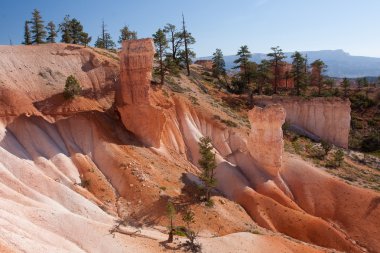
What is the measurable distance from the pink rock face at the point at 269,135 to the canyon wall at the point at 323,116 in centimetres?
2029

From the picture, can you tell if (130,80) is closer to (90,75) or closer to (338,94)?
(90,75)

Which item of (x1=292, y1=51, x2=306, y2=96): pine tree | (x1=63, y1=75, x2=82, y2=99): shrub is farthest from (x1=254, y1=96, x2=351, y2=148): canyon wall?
(x1=63, y1=75, x2=82, y2=99): shrub

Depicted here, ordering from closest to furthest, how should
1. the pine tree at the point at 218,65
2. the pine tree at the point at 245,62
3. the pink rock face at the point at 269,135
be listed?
the pink rock face at the point at 269,135
the pine tree at the point at 245,62
the pine tree at the point at 218,65

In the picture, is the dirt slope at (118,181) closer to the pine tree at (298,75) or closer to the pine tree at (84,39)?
the pine tree at (84,39)

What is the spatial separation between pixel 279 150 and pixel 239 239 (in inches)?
553

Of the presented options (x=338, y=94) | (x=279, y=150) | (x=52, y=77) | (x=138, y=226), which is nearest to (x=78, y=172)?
(x=138, y=226)

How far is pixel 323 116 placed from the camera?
57438mm

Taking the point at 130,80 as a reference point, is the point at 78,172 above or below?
below

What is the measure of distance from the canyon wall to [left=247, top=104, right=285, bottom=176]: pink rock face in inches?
799

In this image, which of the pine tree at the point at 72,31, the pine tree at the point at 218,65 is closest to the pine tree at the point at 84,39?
the pine tree at the point at 72,31

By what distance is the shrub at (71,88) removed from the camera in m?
36.9

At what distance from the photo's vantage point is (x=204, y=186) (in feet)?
107

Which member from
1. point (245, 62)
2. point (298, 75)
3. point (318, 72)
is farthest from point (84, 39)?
point (318, 72)

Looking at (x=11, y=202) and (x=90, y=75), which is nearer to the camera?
(x=11, y=202)
